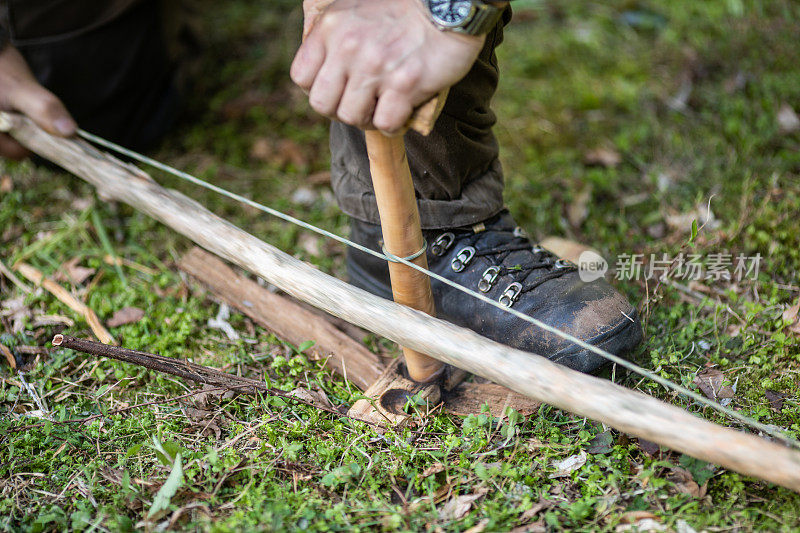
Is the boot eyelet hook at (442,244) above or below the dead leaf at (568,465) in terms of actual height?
above

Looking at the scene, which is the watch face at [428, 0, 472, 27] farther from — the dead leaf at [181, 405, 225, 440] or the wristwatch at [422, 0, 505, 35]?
the dead leaf at [181, 405, 225, 440]

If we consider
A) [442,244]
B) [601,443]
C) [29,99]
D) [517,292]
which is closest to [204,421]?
[442,244]

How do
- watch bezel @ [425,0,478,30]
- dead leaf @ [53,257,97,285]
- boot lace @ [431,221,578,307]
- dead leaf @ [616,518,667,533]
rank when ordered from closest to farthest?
watch bezel @ [425,0,478,30] → dead leaf @ [616,518,667,533] → boot lace @ [431,221,578,307] → dead leaf @ [53,257,97,285]

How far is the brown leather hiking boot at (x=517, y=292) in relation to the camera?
1.90 metres

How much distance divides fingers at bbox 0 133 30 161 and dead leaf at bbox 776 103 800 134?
11.3 ft

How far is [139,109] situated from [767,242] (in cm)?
297

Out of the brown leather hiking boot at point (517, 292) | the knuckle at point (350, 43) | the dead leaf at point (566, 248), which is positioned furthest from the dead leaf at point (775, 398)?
the knuckle at point (350, 43)

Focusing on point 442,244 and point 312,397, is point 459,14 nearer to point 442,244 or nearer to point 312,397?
point 442,244

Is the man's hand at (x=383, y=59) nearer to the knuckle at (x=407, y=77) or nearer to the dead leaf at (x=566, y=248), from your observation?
the knuckle at (x=407, y=77)

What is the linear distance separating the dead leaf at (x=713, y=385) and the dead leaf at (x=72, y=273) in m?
2.31

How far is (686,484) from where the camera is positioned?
1.67 metres

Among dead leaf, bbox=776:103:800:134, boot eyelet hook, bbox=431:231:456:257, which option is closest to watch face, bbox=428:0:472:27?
boot eyelet hook, bbox=431:231:456:257

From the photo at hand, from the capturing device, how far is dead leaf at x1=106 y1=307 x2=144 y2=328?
2.39 meters

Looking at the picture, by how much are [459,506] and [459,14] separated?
1.22m
